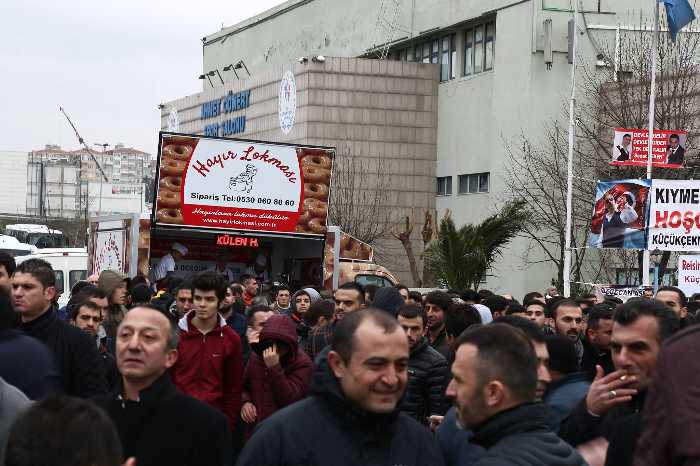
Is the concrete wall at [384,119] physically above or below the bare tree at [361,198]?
above

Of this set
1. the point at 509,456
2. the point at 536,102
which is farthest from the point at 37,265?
the point at 536,102

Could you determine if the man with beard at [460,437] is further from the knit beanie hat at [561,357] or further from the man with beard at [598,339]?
the man with beard at [598,339]

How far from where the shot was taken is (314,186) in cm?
2362

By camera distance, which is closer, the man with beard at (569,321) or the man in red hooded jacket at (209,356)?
the man in red hooded jacket at (209,356)

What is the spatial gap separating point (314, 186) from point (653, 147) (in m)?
11.3

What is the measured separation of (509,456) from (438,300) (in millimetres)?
7302

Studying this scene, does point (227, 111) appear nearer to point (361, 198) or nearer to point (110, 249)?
point (361, 198)

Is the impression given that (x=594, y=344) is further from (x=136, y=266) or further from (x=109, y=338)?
(x=136, y=266)

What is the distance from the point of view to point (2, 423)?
4910mm

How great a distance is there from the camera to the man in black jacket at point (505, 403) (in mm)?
4328

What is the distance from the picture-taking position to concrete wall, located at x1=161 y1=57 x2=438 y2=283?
59.8 m

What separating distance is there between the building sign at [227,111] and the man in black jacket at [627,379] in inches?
2422

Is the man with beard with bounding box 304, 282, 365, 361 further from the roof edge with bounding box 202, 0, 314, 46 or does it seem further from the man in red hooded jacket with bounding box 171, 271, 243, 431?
the roof edge with bounding box 202, 0, 314, 46

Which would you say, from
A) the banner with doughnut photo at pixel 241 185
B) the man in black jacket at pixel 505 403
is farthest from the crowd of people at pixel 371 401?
the banner with doughnut photo at pixel 241 185
